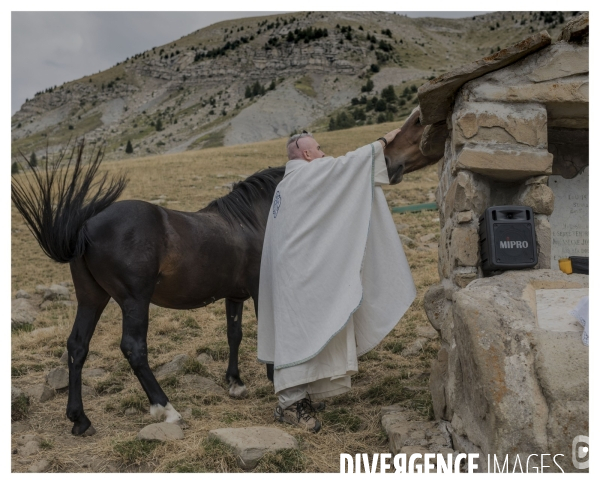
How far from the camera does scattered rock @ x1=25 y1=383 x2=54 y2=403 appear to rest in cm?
497

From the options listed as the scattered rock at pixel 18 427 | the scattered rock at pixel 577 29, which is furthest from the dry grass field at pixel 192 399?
the scattered rock at pixel 577 29

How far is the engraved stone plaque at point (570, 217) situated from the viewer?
456 cm

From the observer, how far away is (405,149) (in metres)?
4.60

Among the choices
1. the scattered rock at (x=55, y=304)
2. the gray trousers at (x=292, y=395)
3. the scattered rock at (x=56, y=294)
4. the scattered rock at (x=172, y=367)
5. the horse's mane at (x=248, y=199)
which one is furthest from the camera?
the scattered rock at (x=56, y=294)

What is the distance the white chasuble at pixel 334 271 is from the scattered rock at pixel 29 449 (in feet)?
5.51

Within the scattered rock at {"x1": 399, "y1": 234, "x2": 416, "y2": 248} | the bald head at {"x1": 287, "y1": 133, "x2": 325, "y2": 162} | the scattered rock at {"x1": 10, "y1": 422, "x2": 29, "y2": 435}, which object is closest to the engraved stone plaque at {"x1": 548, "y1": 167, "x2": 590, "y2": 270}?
the bald head at {"x1": 287, "y1": 133, "x2": 325, "y2": 162}

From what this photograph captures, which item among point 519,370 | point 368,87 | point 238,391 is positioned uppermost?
point 368,87

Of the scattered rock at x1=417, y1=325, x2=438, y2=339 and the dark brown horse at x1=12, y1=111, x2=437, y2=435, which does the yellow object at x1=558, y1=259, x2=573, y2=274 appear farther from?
the scattered rock at x1=417, y1=325, x2=438, y2=339

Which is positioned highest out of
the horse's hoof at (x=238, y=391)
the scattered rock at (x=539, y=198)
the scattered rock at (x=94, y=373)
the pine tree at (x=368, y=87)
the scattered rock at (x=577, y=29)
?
the pine tree at (x=368, y=87)

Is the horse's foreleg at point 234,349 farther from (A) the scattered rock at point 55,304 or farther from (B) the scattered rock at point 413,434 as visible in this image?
(A) the scattered rock at point 55,304

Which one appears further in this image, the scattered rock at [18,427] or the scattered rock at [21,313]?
the scattered rock at [21,313]

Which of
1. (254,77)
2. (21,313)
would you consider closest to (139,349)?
(21,313)

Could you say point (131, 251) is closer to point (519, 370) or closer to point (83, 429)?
point (83, 429)

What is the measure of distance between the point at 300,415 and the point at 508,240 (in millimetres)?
1924
